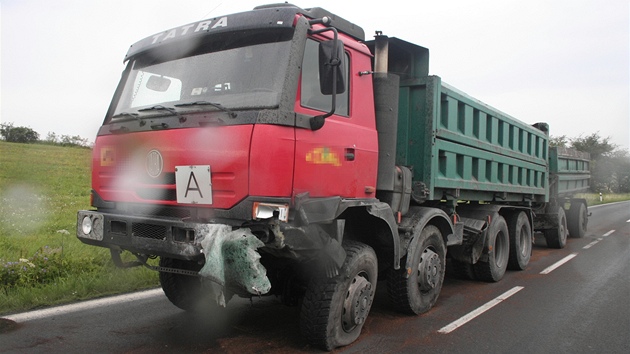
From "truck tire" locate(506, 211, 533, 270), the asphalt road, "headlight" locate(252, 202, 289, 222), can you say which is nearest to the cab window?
"headlight" locate(252, 202, 289, 222)

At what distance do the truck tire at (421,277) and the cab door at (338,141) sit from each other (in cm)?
97

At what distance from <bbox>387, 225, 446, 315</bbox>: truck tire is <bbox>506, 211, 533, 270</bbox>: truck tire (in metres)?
2.87

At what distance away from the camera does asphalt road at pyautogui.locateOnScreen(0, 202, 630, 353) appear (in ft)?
13.2

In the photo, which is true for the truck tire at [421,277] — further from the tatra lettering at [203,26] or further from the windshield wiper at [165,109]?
the tatra lettering at [203,26]

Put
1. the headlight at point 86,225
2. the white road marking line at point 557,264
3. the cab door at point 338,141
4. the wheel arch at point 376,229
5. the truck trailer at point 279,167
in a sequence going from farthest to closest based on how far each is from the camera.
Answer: the white road marking line at point 557,264 → the wheel arch at point 376,229 → the headlight at point 86,225 → the cab door at point 338,141 → the truck trailer at point 279,167

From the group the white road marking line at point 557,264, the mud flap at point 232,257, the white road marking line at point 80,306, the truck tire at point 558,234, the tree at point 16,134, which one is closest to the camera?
the mud flap at point 232,257

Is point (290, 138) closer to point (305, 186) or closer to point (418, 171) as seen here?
point (305, 186)

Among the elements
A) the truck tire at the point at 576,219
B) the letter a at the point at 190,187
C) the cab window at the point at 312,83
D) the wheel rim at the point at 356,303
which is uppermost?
the cab window at the point at 312,83

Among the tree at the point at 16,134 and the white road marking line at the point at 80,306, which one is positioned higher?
the tree at the point at 16,134

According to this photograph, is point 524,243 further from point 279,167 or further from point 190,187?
point 190,187

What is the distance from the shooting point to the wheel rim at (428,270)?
4.99 metres

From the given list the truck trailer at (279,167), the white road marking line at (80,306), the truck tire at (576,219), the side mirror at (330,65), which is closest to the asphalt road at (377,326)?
the white road marking line at (80,306)

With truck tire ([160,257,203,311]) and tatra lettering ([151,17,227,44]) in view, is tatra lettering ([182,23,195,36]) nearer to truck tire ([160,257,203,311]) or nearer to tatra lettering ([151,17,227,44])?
tatra lettering ([151,17,227,44])

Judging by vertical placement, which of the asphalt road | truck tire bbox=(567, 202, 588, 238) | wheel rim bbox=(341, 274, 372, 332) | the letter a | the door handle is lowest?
the asphalt road
